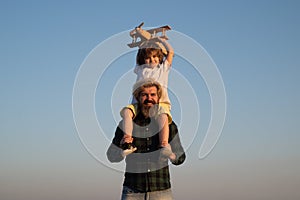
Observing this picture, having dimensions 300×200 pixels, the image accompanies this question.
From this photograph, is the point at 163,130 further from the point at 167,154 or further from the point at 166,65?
the point at 166,65

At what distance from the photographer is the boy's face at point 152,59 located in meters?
6.29

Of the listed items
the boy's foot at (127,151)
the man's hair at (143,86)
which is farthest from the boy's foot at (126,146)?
the man's hair at (143,86)

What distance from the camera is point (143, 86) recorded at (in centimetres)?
552

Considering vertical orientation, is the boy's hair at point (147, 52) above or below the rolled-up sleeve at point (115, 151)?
above

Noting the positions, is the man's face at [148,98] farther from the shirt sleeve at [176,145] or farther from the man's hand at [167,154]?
the man's hand at [167,154]

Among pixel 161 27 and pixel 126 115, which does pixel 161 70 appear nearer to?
pixel 161 27

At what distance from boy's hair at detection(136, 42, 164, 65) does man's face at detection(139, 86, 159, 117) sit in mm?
932

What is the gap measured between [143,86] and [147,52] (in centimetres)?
96

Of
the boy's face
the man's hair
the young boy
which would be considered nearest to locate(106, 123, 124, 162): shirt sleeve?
the young boy

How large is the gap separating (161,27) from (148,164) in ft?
7.94

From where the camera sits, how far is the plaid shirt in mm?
5113

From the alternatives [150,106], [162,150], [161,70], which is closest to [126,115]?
[150,106]

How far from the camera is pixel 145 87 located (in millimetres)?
5516

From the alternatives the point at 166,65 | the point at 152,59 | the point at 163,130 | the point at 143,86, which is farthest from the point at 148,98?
the point at 166,65
